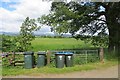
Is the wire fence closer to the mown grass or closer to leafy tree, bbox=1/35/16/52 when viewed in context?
the mown grass

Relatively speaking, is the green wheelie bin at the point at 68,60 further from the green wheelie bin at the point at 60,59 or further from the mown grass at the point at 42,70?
the mown grass at the point at 42,70

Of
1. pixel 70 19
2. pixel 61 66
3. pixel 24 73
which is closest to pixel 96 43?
pixel 70 19

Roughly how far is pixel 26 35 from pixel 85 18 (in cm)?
531

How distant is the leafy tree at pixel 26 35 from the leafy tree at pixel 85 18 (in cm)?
162

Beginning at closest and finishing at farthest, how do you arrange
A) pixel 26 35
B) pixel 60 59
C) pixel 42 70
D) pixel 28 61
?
pixel 42 70, pixel 60 59, pixel 28 61, pixel 26 35

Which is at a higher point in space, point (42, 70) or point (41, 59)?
point (41, 59)

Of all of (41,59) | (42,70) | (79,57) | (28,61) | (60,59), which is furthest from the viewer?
(79,57)

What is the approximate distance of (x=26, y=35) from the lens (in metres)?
20.5

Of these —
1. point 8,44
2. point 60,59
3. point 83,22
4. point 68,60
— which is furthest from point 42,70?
point 83,22

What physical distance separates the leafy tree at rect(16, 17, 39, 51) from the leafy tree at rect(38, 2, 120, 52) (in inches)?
63.9

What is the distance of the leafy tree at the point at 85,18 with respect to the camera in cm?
2156

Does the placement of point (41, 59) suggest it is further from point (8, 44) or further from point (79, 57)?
point (8, 44)

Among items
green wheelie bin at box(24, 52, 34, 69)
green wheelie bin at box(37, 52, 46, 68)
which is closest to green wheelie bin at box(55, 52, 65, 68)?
green wheelie bin at box(37, 52, 46, 68)

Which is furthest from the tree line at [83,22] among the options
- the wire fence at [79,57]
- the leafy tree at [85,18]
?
the wire fence at [79,57]
